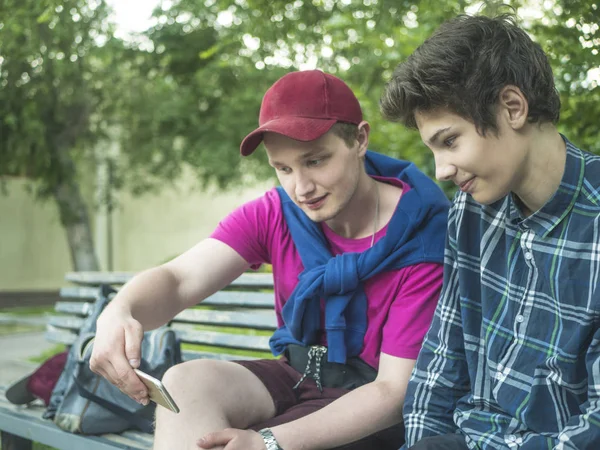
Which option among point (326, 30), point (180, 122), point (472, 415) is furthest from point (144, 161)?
point (472, 415)

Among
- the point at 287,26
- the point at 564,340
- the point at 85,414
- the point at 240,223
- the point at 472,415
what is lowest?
the point at 85,414

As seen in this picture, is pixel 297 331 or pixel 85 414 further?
pixel 85 414

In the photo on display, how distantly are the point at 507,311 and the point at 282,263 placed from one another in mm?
907

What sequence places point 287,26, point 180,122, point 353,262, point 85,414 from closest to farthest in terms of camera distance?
point 353,262 → point 85,414 → point 287,26 → point 180,122

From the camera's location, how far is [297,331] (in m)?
2.57

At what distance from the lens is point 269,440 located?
6.98ft

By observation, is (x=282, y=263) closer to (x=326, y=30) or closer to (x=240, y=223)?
(x=240, y=223)

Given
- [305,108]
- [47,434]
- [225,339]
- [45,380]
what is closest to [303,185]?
[305,108]

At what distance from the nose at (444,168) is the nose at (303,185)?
591mm

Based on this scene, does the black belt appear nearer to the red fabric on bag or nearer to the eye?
the eye

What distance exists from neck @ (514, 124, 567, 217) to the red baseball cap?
0.74 meters

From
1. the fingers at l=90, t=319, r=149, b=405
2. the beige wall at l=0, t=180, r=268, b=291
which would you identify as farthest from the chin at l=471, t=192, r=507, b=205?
the beige wall at l=0, t=180, r=268, b=291

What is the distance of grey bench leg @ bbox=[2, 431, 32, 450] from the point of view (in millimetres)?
3763

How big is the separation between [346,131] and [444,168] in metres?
0.70
